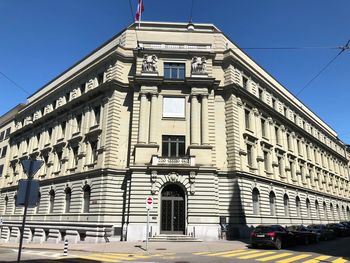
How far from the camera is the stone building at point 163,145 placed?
26891 millimetres

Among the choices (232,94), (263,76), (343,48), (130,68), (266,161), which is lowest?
(266,161)

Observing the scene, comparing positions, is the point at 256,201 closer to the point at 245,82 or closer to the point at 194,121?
the point at 194,121

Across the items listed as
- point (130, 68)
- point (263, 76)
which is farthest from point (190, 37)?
point (263, 76)

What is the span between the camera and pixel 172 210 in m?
26.7

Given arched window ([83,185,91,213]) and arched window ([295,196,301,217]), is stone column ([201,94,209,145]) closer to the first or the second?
arched window ([83,185,91,213])

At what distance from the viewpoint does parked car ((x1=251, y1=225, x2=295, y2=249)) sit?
19.7 metres

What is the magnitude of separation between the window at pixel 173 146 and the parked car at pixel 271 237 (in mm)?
10551

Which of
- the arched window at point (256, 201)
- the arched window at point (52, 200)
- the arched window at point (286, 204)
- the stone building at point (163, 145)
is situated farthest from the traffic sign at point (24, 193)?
the arched window at point (286, 204)

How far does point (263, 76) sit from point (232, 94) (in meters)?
10.5

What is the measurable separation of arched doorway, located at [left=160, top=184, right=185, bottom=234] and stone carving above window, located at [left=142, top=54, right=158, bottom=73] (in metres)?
11.3

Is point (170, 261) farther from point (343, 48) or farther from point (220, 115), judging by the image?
point (220, 115)

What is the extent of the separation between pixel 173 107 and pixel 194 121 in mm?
2580

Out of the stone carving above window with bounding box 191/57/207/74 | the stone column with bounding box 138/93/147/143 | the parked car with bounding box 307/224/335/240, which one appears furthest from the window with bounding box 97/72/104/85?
→ the parked car with bounding box 307/224/335/240

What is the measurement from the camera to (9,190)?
45.3m
